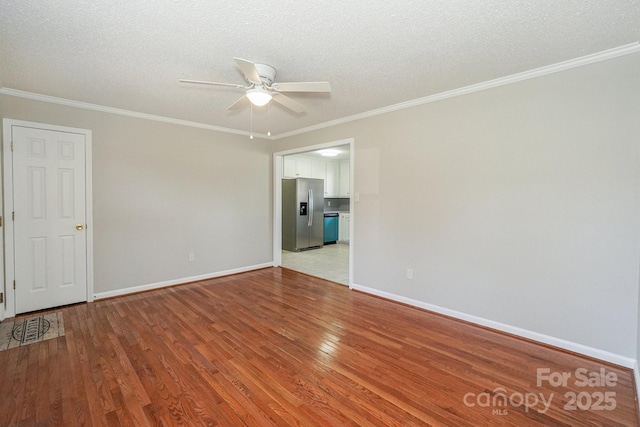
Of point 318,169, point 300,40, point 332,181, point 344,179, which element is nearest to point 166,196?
point 300,40

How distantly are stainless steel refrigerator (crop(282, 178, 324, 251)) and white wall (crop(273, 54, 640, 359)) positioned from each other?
11.6 feet

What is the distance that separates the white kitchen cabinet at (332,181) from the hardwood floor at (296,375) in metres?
5.35

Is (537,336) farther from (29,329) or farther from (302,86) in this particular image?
(29,329)

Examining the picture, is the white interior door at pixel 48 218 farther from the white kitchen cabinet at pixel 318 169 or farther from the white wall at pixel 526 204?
the white kitchen cabinet at pixel 318 169

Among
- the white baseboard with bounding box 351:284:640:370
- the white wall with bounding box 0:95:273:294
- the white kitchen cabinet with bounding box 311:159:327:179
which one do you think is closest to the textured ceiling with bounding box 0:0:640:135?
the white wall with bounding box 0:95:273:294

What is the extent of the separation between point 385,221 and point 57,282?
4137 mm

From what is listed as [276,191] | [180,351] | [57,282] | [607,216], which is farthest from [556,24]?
[57,282]

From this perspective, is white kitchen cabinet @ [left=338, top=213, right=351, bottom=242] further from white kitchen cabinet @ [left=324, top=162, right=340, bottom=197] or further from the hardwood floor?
the hardwood floor

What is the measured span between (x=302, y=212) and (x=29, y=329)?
5143mm

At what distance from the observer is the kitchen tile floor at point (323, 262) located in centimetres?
500

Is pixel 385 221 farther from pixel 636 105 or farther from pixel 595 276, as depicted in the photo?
pixel 636 105

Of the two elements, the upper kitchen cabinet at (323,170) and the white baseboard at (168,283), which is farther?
the upper kitchen cabinet at (323,170)

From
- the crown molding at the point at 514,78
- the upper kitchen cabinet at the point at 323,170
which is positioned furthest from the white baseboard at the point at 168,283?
the crown molding at the point at 514,78

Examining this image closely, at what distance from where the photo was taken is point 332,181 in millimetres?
8477
